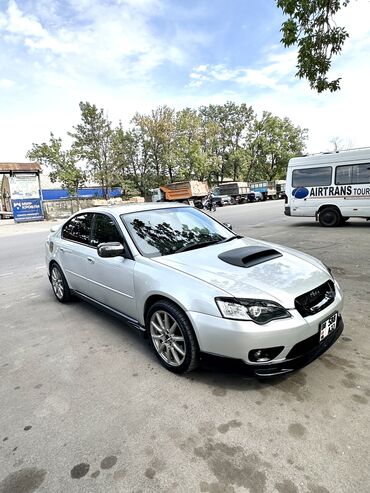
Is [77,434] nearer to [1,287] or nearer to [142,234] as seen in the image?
[142,234]

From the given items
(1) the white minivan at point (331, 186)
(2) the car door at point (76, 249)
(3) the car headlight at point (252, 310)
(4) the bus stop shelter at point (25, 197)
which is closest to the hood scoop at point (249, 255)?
(3) the car headlight at point (252, 310)

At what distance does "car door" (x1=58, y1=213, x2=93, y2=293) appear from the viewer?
164 inches

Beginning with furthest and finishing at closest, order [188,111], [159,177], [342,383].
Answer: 1. [188,111]
2. [159,177]
3. [342,383]

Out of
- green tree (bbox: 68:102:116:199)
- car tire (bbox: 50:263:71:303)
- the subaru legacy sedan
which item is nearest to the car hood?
the subaru legacy sedan

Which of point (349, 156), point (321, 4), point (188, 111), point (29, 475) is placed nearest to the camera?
point (29, 475)

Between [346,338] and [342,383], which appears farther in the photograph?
[346,338]

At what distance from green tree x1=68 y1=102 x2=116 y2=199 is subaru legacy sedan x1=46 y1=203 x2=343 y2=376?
29836 millimetres

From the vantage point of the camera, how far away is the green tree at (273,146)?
2137 inches

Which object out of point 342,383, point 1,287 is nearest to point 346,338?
point 342,383

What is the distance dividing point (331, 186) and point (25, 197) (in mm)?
23398

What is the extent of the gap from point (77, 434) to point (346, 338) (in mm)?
2724

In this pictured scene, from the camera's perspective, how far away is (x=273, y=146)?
54.3m

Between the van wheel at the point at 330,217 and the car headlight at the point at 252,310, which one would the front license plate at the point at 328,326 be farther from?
the van wheel at the point at 330,217

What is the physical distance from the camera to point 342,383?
2652 millimetres
